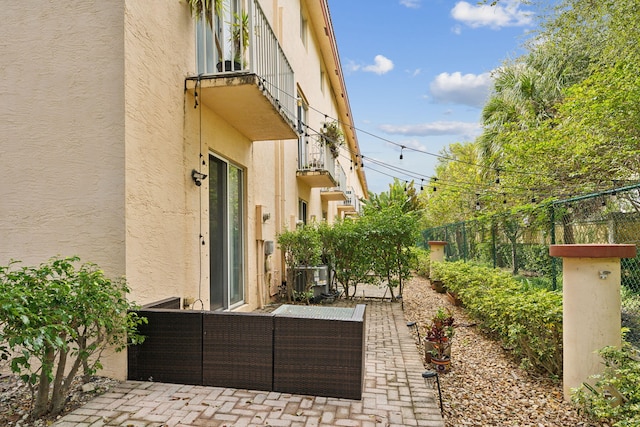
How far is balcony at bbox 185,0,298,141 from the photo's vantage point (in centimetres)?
478

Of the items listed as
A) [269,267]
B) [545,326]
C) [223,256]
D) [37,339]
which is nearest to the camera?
[37,339]

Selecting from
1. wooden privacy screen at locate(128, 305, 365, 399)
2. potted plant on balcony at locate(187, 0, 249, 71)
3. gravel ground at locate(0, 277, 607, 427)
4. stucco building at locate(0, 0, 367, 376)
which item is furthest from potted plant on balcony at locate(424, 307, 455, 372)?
potted plant on balcony at locate(187, 0, 249, 71)

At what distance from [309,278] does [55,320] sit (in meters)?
5.93

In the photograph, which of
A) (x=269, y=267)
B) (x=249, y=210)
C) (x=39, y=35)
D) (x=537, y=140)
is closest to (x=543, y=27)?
(x=537, y=140)

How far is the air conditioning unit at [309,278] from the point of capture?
27.5ft

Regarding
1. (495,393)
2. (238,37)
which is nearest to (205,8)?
(238,37)

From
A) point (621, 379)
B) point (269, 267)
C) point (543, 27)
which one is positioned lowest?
point (621, 379)

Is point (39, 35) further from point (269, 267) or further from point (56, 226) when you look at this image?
point (269, 267)

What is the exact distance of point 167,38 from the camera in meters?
4.41

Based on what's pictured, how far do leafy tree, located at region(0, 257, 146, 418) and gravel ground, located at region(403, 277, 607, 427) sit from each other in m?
2.98

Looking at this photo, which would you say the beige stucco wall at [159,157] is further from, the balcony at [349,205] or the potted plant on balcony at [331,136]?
the balcony at [349,205]

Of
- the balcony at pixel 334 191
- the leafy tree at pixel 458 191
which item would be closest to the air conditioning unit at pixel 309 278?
the balcony at pixel 334 191

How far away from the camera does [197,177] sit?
5.00m

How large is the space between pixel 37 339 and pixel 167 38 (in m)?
3.46
